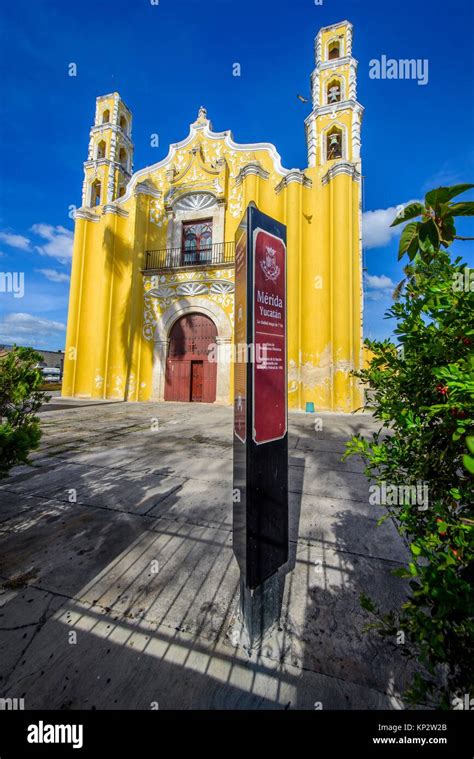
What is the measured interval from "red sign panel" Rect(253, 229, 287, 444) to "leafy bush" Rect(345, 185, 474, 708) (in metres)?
0.52

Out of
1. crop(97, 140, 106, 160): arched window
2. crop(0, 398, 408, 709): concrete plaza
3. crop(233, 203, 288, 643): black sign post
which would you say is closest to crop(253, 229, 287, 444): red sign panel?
crop(233, 203, 288, 643): black sign post

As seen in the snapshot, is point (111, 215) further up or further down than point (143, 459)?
further up

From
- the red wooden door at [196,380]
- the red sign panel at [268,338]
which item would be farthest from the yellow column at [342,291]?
the red sign panel at [268,338]

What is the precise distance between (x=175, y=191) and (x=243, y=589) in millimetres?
17555

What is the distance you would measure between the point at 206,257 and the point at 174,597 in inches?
582

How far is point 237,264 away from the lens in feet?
6.72

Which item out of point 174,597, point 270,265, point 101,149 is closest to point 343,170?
point 270,265

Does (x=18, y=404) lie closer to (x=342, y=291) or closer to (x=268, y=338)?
(x=268, y=338)

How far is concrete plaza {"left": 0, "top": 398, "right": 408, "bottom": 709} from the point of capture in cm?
148

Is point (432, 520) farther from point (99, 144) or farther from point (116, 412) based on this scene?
point (99, 144)

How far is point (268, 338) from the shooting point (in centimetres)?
183

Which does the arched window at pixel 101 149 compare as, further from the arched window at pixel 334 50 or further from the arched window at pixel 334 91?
the arched window at pixel 334 50

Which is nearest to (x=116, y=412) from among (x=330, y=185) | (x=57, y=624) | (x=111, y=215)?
(x=57, y=624)

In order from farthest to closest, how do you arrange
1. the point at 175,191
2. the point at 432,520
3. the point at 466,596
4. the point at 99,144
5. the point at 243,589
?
1. the point at 99,144
2. the point at 175,191
3. the point at 243,589
4. the point at 432,520
5. the point at 466,596
